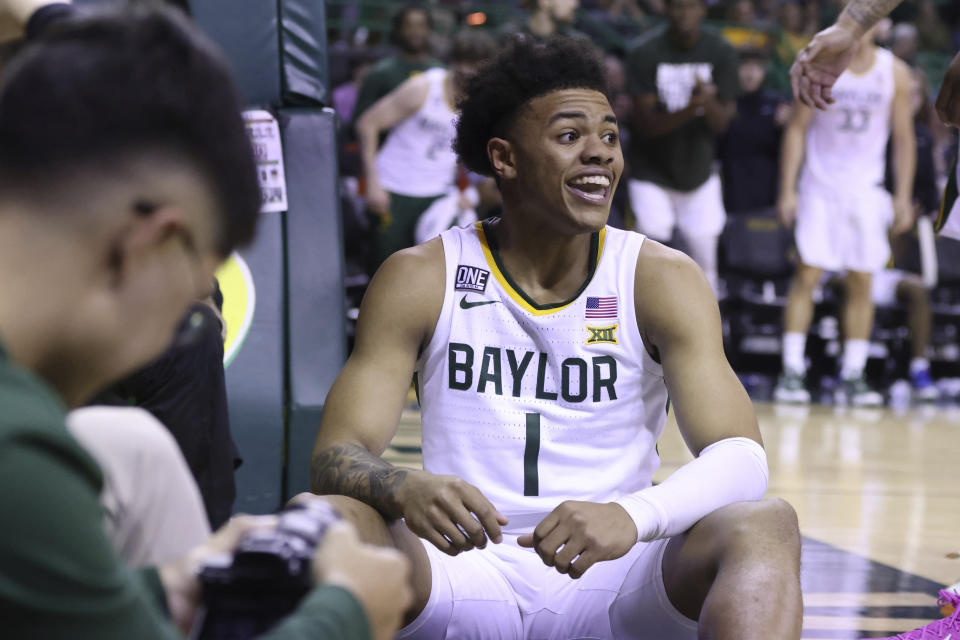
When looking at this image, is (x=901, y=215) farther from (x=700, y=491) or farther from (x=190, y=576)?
(x=190, y=576)

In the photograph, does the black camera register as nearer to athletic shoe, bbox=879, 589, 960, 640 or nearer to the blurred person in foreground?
the blurred person in foreground

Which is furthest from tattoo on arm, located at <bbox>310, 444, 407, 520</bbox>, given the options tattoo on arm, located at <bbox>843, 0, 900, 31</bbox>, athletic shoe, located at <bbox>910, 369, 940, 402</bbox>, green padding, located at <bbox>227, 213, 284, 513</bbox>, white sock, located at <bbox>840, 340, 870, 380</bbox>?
athletic shoe, located at <bbox>910, 369, 940, 402</bbox>

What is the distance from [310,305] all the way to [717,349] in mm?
1549

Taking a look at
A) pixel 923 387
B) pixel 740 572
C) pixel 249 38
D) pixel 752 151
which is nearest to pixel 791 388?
pixel 923 387

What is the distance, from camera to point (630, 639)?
222 cm

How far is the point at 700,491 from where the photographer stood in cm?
206

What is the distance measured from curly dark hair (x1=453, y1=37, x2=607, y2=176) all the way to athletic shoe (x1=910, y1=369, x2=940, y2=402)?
6061mm

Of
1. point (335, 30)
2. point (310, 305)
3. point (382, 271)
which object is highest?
point (335, 30)

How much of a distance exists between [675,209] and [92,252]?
6.51 metres

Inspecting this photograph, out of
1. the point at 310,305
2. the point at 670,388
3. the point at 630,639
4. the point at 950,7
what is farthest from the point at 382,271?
the point at 950,7

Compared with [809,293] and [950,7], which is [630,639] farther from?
[950,7]

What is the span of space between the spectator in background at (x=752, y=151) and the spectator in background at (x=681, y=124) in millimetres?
1018

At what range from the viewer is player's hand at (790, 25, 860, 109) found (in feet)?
10.1

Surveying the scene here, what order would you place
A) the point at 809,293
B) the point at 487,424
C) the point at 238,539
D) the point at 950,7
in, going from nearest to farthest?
the point at 238,539
the point at 487,424
the point at 809,293
the point at 950,7
